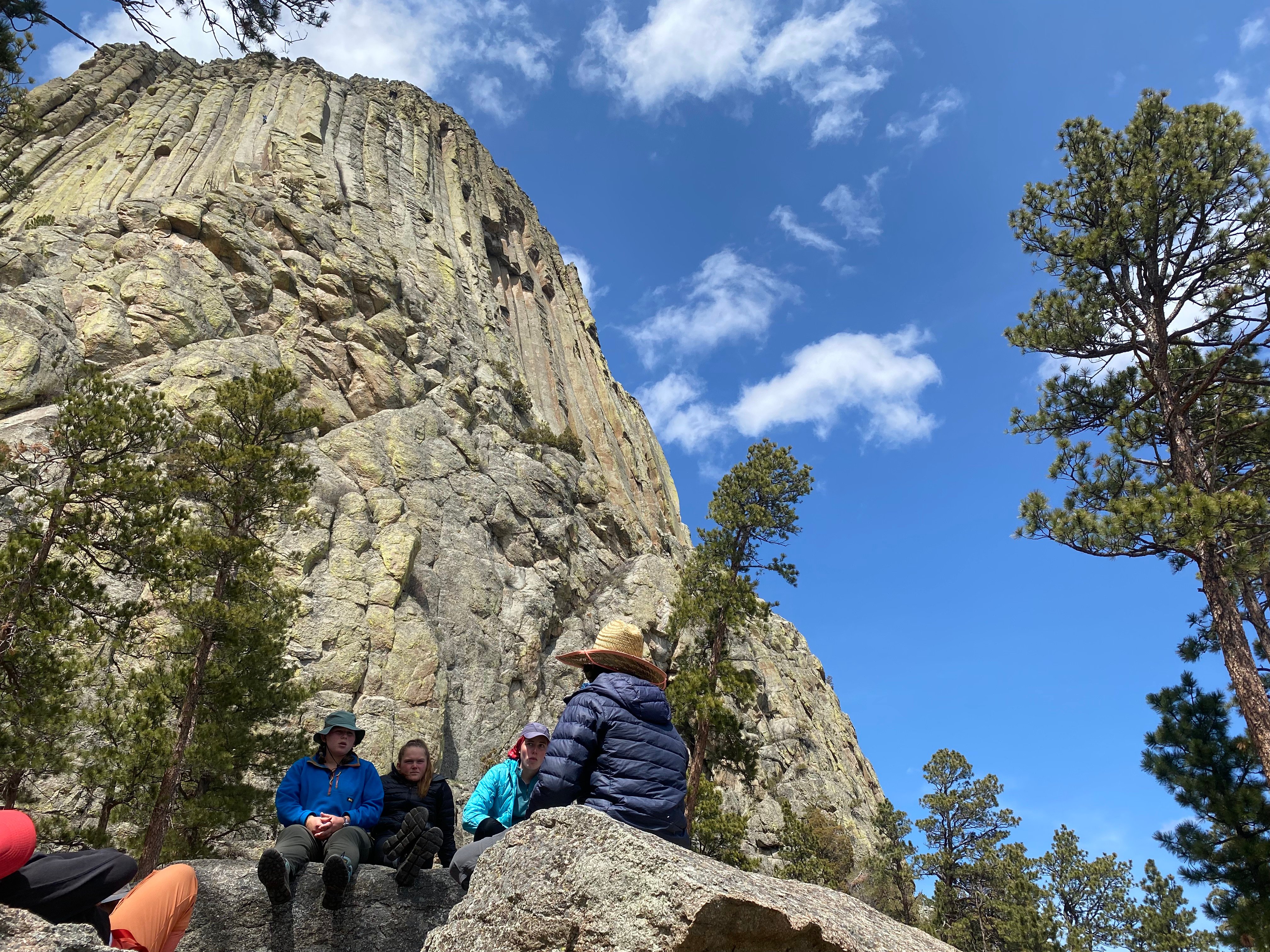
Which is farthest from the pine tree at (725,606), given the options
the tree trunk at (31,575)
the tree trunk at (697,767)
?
the tree trunk at (31,575)

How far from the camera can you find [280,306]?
108ft

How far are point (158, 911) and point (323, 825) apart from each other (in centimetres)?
200

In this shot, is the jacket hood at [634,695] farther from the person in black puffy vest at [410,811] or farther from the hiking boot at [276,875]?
the hiking boot at [276,875]

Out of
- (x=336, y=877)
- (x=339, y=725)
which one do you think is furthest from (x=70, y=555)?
(x=336, y=877)

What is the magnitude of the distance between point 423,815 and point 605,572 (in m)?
32.2

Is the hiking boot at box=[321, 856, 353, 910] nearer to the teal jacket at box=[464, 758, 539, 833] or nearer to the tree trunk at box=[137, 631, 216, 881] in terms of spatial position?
the teal jacket at box=[464, 758, 539, 833]

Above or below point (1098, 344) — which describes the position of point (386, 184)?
above

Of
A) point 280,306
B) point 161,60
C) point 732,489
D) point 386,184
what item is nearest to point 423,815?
point 732,489

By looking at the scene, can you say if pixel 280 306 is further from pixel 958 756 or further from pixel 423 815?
pixel 958 756

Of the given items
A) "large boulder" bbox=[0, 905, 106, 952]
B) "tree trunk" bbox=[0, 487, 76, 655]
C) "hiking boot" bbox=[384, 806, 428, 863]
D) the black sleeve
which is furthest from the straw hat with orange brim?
"tree trunk" bbox=[0, 487, 76, 655]

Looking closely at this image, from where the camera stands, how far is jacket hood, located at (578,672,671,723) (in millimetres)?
4688

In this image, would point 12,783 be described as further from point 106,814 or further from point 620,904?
point 620,904

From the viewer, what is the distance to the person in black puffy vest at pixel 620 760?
14.9 ft

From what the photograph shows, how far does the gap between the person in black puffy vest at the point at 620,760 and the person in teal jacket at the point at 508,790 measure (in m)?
1.12
